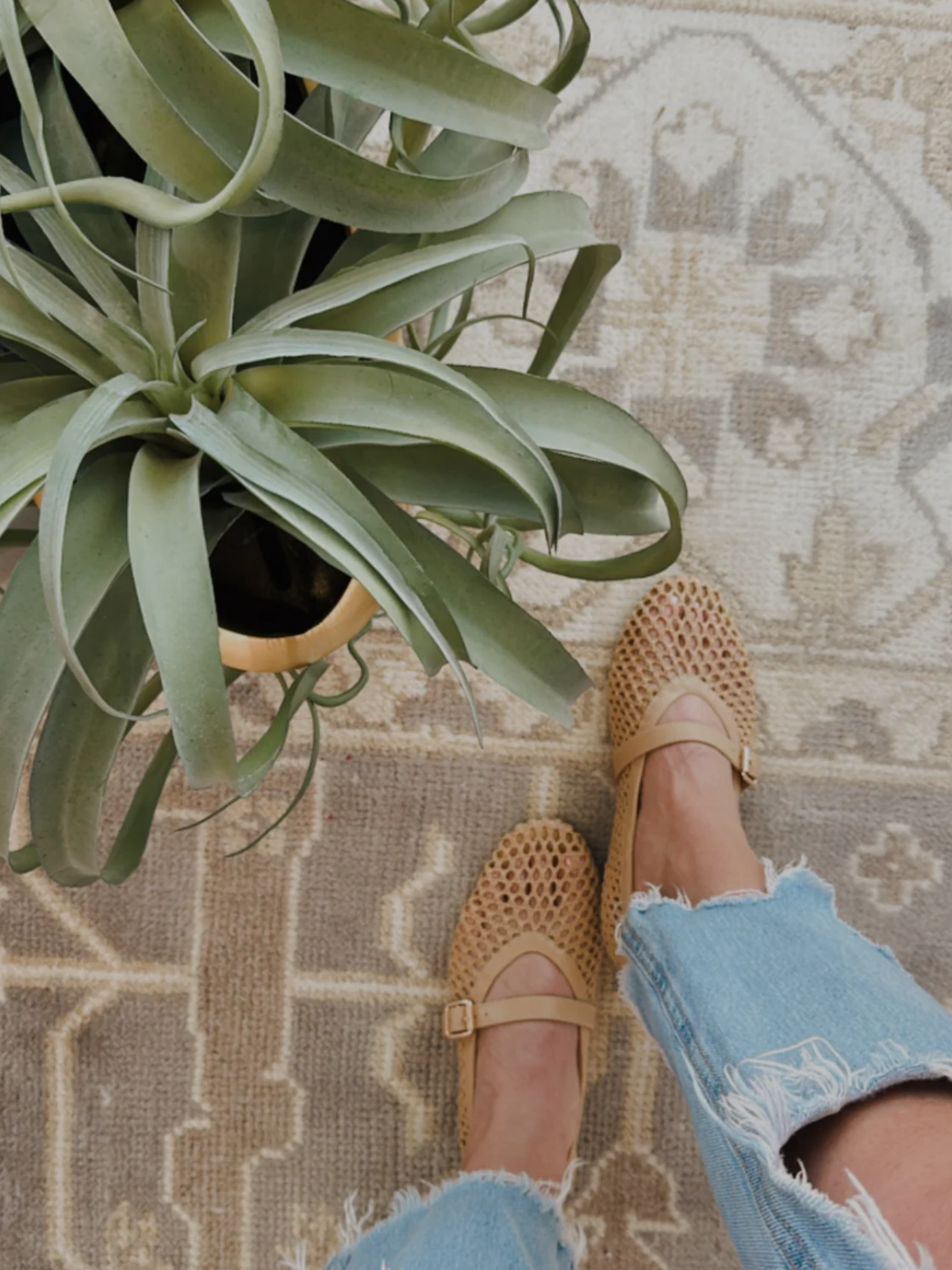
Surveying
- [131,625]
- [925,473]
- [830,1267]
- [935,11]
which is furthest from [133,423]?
[935,11]

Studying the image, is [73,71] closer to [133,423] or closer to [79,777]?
[133,423]

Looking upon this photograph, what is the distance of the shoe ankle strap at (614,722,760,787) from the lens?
92 cm

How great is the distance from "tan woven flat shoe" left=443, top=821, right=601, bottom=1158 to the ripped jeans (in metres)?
0.10

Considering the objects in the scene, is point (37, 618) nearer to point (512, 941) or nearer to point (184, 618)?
point (184, 618)

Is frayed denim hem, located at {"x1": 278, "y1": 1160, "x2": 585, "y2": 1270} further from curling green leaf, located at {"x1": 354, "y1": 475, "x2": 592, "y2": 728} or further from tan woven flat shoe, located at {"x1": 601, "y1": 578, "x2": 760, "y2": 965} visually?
curling green leaf, located at {"x1": 354, "y1": 475, "x2": 592, "y2": 728}

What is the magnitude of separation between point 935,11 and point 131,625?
3.13ft

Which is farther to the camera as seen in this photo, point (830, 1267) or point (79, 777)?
point (830, 1267)

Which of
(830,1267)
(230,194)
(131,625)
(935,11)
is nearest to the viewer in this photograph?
(230,194)

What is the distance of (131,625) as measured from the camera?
46 centimetres

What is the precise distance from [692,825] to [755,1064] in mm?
261

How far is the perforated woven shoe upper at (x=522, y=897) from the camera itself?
93 cm

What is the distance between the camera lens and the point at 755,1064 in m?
0.67

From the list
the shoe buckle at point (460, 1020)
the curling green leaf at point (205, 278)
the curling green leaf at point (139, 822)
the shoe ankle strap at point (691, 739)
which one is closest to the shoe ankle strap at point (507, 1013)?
the shoe buckle at point (460, 1020)

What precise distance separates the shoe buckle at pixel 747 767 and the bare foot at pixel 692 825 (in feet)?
0.04
